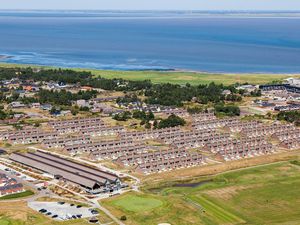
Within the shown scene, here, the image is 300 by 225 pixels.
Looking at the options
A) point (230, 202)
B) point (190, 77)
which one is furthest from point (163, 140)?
point (190, 77)

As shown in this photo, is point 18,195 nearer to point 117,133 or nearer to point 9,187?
point 9,187

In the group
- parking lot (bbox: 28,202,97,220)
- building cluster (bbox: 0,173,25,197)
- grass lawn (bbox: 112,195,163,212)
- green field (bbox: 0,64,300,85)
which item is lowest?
parking lot (bbox: 28,202,97,220)

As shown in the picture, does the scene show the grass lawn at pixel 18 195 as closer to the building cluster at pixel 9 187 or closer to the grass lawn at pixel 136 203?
the building cluster at pixel 9 187

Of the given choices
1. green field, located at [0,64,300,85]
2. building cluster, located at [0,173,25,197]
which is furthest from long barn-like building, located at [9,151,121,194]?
green field, located at [0,64,300,85]

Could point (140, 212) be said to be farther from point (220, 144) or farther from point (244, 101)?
point (244, 101)

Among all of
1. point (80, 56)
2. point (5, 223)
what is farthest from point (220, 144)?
point (80, 56)

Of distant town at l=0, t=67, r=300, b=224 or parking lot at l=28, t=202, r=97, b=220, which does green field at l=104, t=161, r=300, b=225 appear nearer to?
parking lot at l=28, t=202, r=97, b=220

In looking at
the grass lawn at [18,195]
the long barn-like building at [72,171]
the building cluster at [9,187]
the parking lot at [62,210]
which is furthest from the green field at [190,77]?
the parking lot at [62,210]
